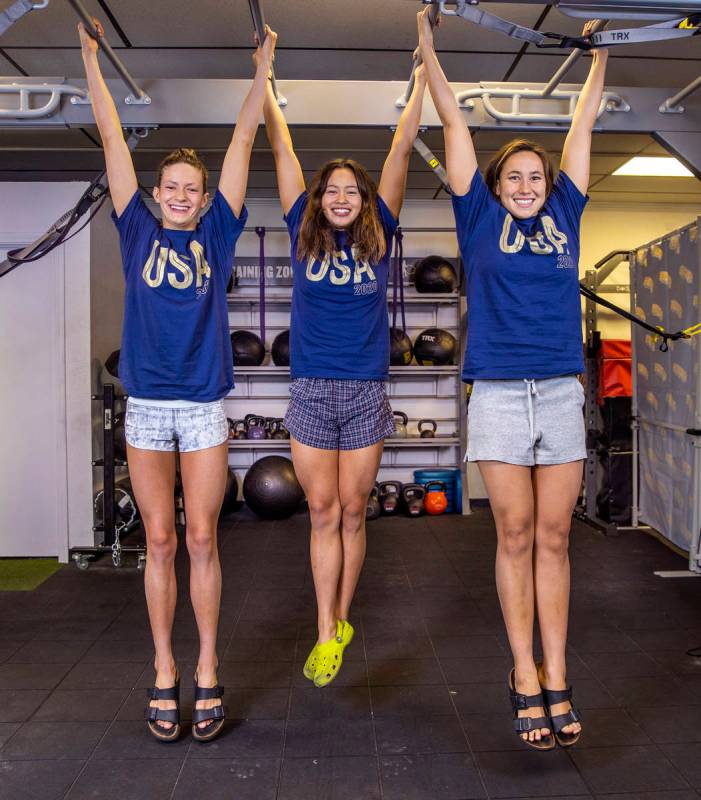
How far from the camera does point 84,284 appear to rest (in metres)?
4.45

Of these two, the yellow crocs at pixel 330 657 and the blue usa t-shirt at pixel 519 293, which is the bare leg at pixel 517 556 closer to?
the blue usa t-shirt at pixel 519 293

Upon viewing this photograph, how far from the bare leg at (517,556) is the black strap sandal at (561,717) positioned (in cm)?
4

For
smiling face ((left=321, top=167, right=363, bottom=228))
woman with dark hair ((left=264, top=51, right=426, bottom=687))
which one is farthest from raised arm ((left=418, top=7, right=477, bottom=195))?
smiling face ((left=321, top=167, right=363, bottom=228))

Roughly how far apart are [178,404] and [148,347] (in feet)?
0.59

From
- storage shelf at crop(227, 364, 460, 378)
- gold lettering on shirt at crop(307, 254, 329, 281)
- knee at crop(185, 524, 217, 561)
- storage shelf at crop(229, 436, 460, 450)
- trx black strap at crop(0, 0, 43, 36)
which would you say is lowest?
storage shelf at crop(229, 436, 460, 450)

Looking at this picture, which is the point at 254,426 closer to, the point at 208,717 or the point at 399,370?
the point at 399,370

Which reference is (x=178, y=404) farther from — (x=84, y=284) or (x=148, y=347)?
(x=84, y=284)

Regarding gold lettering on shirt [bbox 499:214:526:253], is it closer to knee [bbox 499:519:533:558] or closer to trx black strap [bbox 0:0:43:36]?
knee [bbox 499:519:533:558]

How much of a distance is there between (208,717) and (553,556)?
109 cm

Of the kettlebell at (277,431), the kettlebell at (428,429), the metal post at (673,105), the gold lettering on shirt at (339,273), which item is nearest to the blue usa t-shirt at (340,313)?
the gold lettering on shirt at (339,273)

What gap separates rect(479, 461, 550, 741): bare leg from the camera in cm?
195

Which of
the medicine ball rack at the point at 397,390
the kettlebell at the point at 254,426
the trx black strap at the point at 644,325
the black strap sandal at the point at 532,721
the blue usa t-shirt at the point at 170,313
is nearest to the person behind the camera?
the black strap sandal at the point at 532,721

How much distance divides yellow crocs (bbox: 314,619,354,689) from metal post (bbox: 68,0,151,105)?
6.30ft

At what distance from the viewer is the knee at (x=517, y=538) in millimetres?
1972
